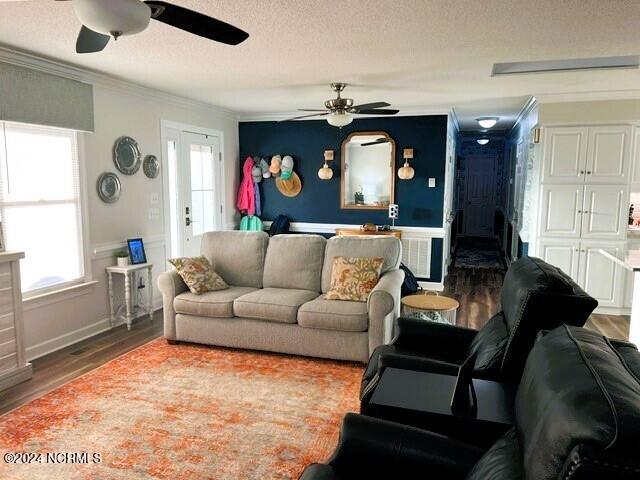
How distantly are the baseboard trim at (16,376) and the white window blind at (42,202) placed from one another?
27.5 inches

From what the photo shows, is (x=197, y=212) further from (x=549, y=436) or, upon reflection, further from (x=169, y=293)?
(x=549, y=436)

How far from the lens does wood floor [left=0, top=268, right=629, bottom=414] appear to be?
329cm

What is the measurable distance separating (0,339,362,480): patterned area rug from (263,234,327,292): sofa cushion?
0.71m

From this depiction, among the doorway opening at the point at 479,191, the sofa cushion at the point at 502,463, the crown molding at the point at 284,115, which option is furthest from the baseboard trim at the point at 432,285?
the sofa cushion at the point at 502,463

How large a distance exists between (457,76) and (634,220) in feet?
9.68

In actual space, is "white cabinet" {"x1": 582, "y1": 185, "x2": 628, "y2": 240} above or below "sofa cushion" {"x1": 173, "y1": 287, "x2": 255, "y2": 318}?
above

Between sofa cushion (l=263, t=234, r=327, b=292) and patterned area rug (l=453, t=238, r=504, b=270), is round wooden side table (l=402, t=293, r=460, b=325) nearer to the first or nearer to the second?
sofa cushion (l=263, t=234, r=327, b=292)

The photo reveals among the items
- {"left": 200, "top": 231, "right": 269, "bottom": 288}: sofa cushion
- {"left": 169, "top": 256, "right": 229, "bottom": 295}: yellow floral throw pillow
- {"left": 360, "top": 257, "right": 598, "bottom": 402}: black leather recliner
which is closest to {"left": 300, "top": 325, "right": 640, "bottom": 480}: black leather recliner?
{"left": 360, "top": 257, "right": 598, "bottom": 402}: black leather recliner

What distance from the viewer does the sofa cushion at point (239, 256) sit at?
4.41 metres

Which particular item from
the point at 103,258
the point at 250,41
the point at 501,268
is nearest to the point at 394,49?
the point at 250,41

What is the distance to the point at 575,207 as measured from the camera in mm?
5230

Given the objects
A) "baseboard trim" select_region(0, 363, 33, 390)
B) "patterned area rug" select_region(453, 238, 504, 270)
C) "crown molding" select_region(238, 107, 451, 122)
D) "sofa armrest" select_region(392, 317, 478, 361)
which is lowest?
"baseboard trim" select_region(0, 363, 33, 390)

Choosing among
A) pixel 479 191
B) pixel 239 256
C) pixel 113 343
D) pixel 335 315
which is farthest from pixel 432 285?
pixel 479 191

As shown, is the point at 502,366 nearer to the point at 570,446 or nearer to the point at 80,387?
the point at 570,446
